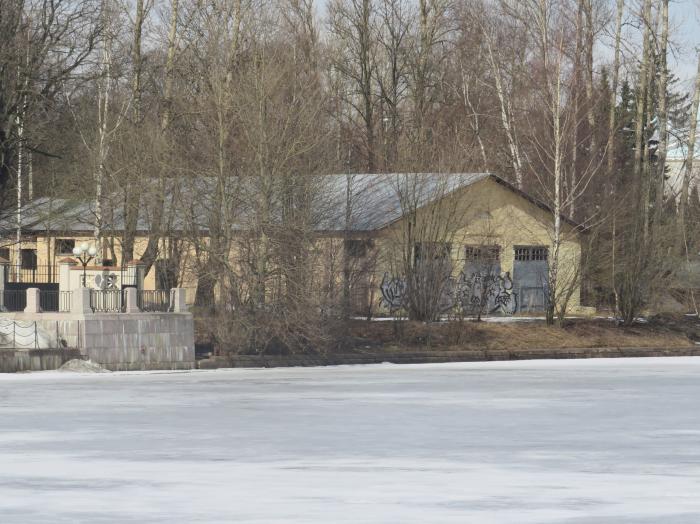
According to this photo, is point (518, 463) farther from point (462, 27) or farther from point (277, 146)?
point (462, 27)

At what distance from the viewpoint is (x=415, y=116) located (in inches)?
2923

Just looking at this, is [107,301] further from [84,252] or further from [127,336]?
[84,252]

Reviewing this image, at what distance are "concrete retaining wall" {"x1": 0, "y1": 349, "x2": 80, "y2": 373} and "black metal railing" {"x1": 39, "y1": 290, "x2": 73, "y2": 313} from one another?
8.43 feet

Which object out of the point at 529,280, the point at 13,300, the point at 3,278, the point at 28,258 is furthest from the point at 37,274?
the point at 529,280

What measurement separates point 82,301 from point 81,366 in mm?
2056

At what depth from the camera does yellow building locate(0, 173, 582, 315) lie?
44250 mm

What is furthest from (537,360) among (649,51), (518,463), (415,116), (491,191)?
(415,116)

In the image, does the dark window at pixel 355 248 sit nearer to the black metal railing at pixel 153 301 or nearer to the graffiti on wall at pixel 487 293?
the graffiti on wall at pixel 487 293

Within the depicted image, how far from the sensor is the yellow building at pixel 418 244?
44.2 metres

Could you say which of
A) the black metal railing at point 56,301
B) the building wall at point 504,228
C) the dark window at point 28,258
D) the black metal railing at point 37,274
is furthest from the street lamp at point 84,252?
the dark window at point 28,258

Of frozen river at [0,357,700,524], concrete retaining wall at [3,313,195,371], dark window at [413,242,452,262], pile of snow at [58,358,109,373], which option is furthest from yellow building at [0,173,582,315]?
frozen river at [0,357,700,524]

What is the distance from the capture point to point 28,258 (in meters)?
62.2

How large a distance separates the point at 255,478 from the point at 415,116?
193ft

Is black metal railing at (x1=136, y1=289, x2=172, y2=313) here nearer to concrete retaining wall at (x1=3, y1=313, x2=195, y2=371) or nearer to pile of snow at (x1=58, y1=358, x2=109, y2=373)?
concrete retaining wall at (x1=3, y1=313, x2=195, y2=371)
